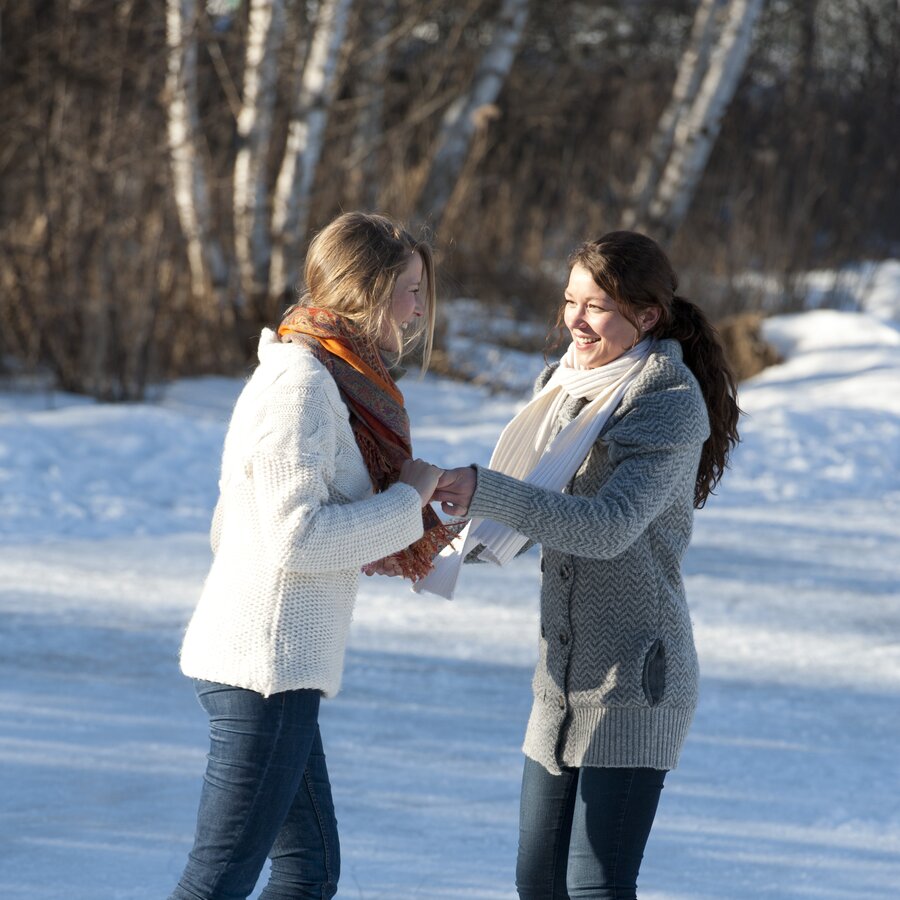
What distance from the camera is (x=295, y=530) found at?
1.93 metres

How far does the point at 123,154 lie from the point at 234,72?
4.20 meters

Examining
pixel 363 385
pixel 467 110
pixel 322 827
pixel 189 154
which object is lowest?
pixel 189 154

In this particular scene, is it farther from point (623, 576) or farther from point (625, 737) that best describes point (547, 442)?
point (625, 737)

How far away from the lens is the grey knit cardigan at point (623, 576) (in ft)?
6.91

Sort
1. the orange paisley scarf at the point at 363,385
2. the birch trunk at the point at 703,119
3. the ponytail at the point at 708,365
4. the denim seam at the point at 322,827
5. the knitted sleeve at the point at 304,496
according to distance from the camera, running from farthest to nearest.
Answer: the birch trunk at the point at 703,119, the ponytail at the point at 708,365, the denim seam at the point at 322,827, the orange paisley scarf at the point at 363,385, the knitted sleeve at the point at 304,496

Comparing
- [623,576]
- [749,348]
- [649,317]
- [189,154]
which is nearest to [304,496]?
[623,576]

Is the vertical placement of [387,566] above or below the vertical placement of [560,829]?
above

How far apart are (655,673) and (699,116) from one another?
11879 millimetres

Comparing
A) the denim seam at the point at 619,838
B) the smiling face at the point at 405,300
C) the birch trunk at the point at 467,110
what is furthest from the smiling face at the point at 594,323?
the birch trunk at the point at 467,110

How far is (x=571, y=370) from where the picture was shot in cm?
232

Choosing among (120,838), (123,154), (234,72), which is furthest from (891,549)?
(234,72)

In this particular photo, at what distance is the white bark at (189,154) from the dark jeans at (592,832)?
8.24 metres

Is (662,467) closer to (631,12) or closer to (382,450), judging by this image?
(382,450)

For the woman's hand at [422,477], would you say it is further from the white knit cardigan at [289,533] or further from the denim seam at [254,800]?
the denim seam at [254,800]
